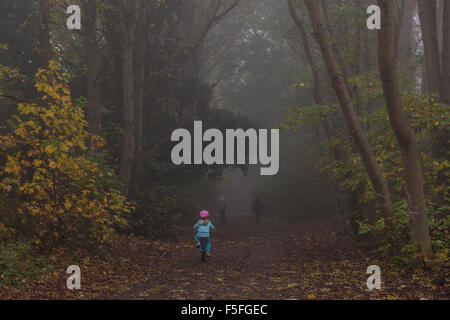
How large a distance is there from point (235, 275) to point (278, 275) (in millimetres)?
1013

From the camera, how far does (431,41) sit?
13250 mm

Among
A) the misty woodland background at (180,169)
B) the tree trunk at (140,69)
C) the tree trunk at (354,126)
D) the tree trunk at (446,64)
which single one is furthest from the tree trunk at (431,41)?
the tree trunk at (140,69)

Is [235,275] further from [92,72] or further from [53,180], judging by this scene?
[92,72]

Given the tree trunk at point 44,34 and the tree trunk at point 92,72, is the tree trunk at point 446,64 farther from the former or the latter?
the tree trunk at point 44,34

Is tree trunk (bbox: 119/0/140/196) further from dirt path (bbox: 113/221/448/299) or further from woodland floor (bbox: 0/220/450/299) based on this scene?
dirt path (bbox: 113/221/448/299)

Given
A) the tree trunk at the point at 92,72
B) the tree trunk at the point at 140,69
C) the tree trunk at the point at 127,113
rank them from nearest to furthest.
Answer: the tree trunk at the point at 92,72 → the tree trunk at the point at 127,113 → the tree trunk at the point at 140,69

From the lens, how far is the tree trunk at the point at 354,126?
10.4 m

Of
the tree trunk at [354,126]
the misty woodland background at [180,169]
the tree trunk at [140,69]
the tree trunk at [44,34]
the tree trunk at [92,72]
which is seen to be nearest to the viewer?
the misty woodland background at [180,169]

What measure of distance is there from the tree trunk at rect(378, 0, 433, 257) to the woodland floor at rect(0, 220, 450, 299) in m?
0.93

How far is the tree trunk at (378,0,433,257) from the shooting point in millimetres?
8844

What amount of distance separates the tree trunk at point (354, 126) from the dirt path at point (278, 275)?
5.24 feet

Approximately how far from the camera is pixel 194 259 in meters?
14.4

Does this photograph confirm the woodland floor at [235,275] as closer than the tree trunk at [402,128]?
Yes

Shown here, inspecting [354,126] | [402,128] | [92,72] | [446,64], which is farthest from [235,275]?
[92,72]
